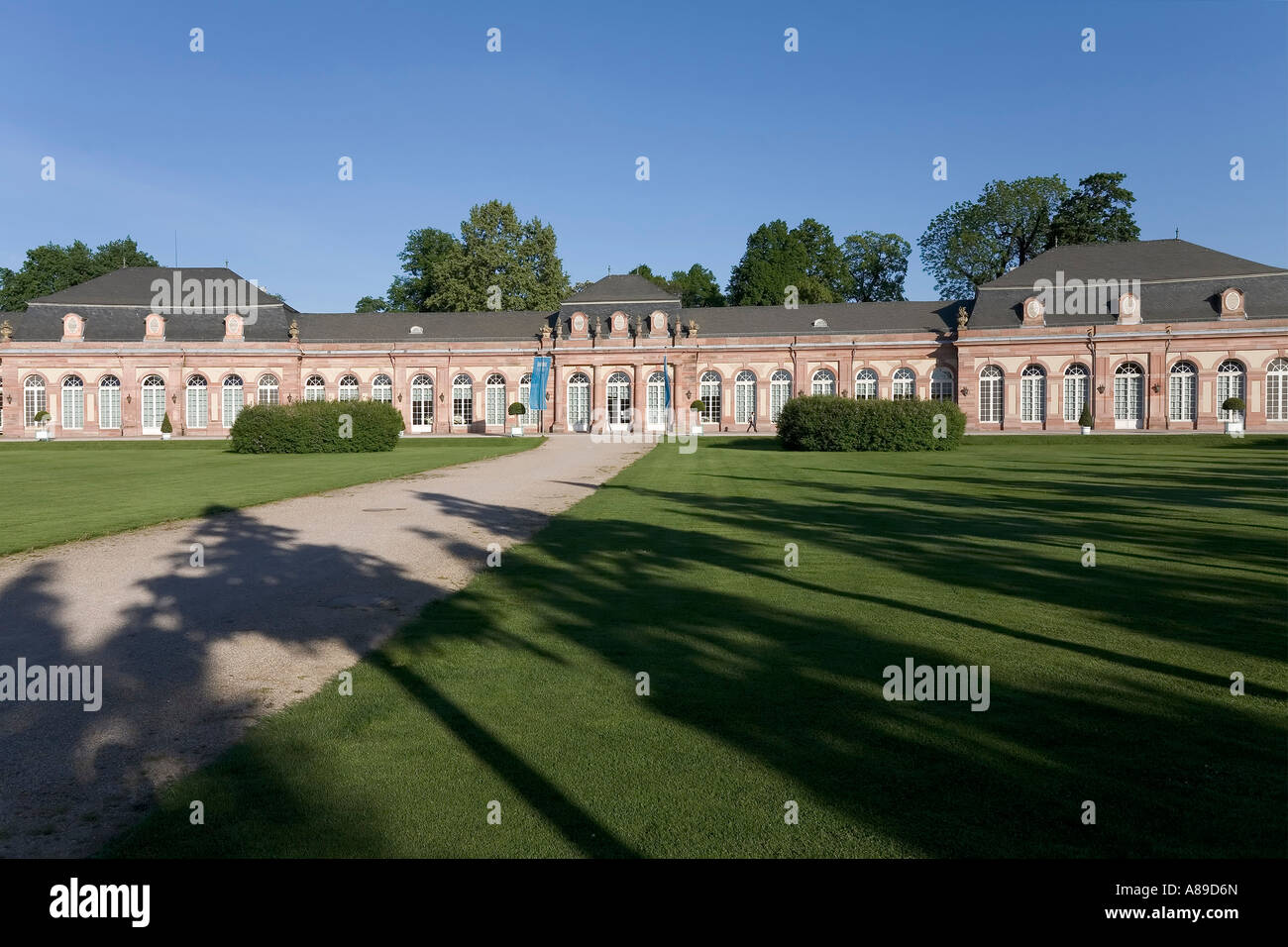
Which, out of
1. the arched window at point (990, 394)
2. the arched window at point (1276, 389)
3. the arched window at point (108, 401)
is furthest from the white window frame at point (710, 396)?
the arched window at point (108, 401)

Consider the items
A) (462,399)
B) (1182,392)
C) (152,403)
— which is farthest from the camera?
(462,399)

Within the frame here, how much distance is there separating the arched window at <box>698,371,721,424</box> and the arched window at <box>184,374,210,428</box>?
32.7 metres

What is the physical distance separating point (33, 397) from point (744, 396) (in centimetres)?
4637

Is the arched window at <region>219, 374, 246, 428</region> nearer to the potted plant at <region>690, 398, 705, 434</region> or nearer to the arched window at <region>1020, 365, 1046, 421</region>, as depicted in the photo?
the potted plant at <region>690, 398, 705, 434</region>

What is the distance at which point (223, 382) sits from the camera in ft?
190

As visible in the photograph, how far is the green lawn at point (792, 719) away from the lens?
3.62 m

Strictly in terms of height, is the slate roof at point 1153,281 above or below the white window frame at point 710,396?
above

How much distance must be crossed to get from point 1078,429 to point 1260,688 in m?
48.6

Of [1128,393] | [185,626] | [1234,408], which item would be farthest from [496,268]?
[185,626]

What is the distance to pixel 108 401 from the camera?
5744cm

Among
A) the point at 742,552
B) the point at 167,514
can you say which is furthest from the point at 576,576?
the point at 167,514

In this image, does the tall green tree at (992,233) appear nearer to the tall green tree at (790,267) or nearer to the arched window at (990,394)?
the tall green tree at (790,267)

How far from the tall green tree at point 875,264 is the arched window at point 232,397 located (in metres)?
52.2

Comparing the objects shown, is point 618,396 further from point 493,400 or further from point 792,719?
point 792,719
